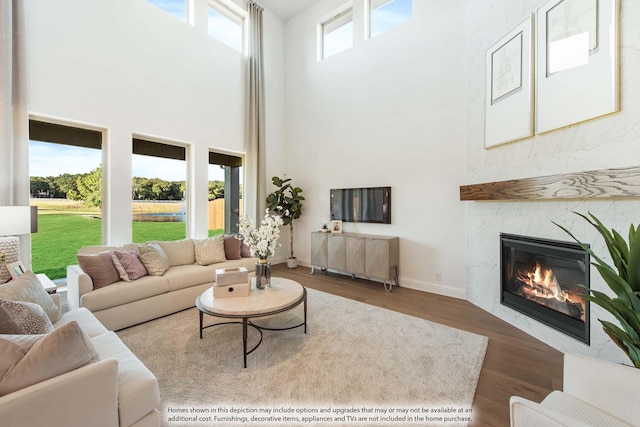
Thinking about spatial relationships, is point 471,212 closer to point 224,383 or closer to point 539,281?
point 539,281

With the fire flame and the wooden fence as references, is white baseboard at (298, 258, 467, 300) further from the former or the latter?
the wooden fence

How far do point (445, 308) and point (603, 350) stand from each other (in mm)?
1440

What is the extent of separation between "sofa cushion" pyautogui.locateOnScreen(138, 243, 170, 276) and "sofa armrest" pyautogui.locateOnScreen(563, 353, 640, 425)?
3.68 metres

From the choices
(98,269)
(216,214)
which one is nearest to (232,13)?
(216,214)

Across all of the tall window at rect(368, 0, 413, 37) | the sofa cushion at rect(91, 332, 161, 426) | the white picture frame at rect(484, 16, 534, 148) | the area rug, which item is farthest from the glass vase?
the tall window at rect(368, 0, 413, 37)

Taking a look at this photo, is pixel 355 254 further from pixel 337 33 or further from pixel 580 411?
pixel 337 33

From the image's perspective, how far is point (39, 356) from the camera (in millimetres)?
1075

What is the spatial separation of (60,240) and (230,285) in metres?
2.80

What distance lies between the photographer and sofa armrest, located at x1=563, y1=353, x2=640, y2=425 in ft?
3.58

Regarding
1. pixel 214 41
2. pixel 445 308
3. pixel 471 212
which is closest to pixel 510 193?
pixel 471 212

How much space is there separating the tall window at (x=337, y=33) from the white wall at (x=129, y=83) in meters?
1.76

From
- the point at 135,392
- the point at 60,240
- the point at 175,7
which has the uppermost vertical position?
the point at 175,7

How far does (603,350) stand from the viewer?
2039 mm

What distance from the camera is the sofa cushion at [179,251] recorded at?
3.67 m
